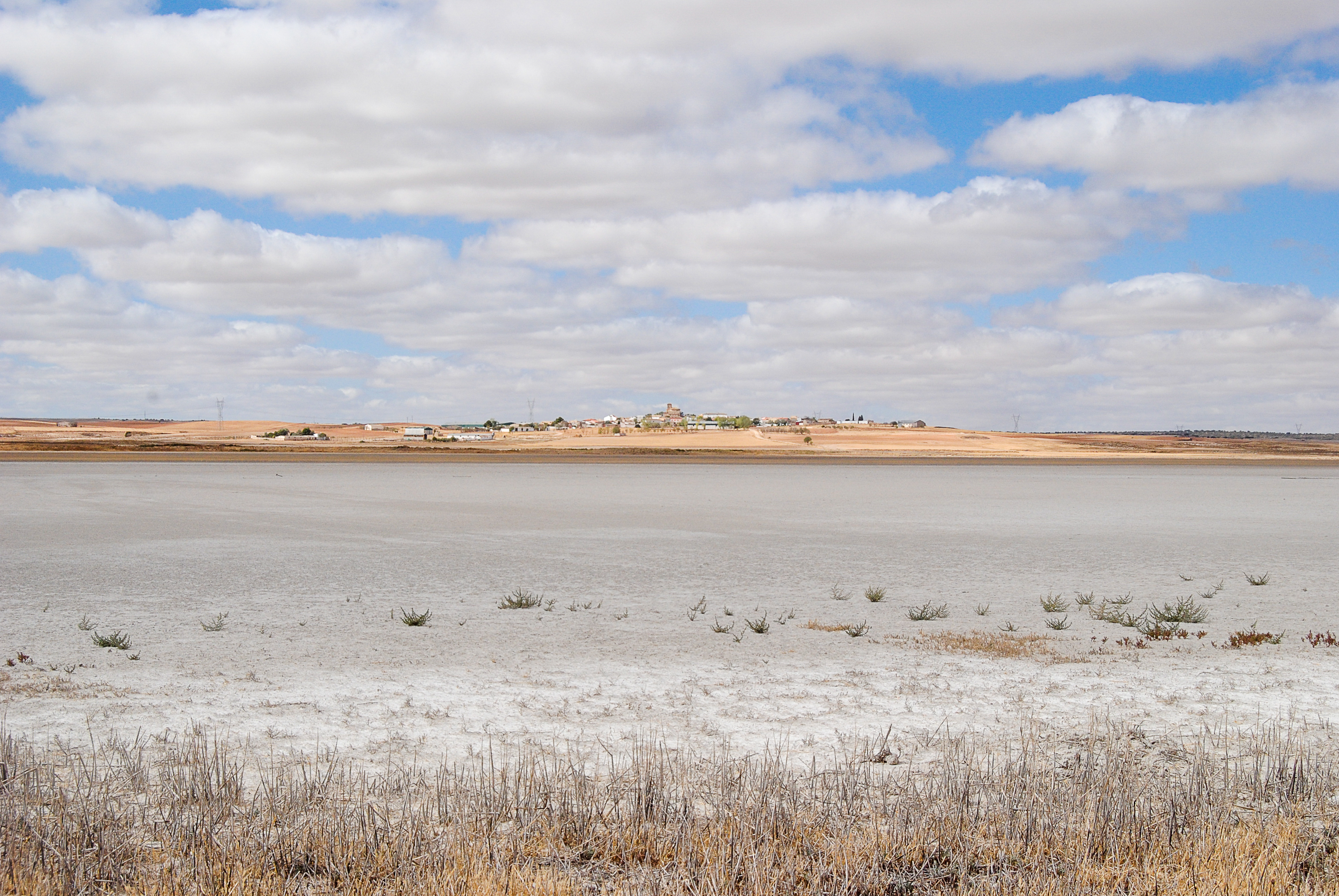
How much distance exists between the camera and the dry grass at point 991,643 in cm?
1191

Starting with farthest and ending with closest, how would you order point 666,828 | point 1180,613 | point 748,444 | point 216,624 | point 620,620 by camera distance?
point 748,444
point 1180,613
point 620,620
point 216,624
point 666,828

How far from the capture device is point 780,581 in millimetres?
18109

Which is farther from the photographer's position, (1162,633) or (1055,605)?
(1055,605)

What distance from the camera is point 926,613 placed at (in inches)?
564

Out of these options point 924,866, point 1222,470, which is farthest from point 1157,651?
point 1222,470

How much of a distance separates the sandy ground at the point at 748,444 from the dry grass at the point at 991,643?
274ft

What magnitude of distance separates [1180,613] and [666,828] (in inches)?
430

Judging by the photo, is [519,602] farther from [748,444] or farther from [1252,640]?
[748,444]

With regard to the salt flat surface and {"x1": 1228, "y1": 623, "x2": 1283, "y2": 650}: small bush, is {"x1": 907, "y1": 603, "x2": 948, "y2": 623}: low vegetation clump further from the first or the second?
{"x1": 1228, "y1": 623, "x2": 1283, "y2": 650}: small bush

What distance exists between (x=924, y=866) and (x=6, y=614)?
45.7 feet

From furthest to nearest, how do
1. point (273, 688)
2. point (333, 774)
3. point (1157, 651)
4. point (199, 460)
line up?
point (199, 460)
point (1157, 651)
point (273, 688)
point (333, 774)

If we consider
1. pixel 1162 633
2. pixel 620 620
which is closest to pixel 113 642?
pixel 620 620

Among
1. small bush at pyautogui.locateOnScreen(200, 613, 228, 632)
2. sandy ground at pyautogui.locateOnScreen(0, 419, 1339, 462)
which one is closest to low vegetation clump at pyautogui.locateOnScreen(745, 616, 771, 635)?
small bush at pyautogui.locateOnScreen(200, 613, 228, 632)

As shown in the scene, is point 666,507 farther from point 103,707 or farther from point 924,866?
point 924,866
